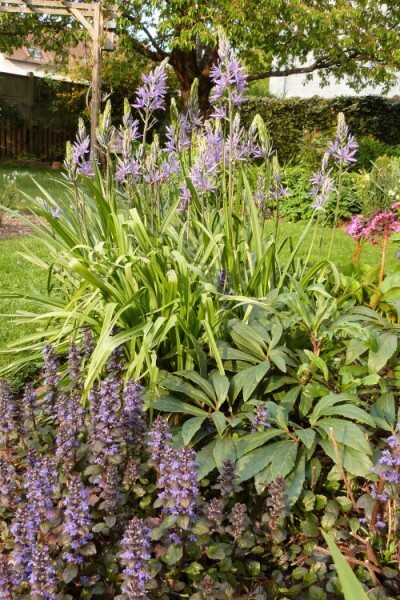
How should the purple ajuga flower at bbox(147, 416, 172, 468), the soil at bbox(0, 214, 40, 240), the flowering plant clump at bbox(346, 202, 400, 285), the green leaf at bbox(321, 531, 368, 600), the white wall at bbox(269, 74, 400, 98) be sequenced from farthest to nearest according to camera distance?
1. the white wall at bbox(269, 74, 400, 98)
2. the soil at bbox(0, 214, 40, 240)
3. the flowering plant clump at bbox(346, 202, 400, 285)
4. the purple ajuga flower at bbox(147, 416, 172, 468)
5. the green leaf at bbox(321, 531, 368, 600)

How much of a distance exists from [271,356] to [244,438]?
12.7 inches

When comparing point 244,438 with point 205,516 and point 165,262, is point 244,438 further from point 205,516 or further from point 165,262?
point 165,262

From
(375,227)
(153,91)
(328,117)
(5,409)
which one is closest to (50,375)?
(5,409)

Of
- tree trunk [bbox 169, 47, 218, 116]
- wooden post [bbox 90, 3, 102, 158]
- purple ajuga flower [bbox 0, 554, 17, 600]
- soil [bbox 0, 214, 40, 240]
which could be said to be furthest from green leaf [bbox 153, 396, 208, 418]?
tree trunk [bbox 169, 47, 218, 116]

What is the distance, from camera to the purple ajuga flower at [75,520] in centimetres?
136

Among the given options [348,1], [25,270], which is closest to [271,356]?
[25,270]

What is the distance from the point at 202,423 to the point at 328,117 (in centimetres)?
1295

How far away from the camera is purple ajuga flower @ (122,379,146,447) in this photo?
1749mm

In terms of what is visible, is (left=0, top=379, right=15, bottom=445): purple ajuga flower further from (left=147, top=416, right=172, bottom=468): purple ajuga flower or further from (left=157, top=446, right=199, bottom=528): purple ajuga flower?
(left=157, top=446, right=199, bottom=528): purple ajuga flower

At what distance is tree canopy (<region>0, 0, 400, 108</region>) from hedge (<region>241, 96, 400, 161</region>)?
3.46 feet

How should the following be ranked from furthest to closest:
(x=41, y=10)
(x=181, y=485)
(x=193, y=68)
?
(x=193, y=68), (x=41, y=10), (x=181, y=485)

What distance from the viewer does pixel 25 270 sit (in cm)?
498

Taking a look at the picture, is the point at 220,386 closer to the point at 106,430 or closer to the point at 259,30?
the point at 106,430

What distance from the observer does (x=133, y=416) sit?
5.80 ft
